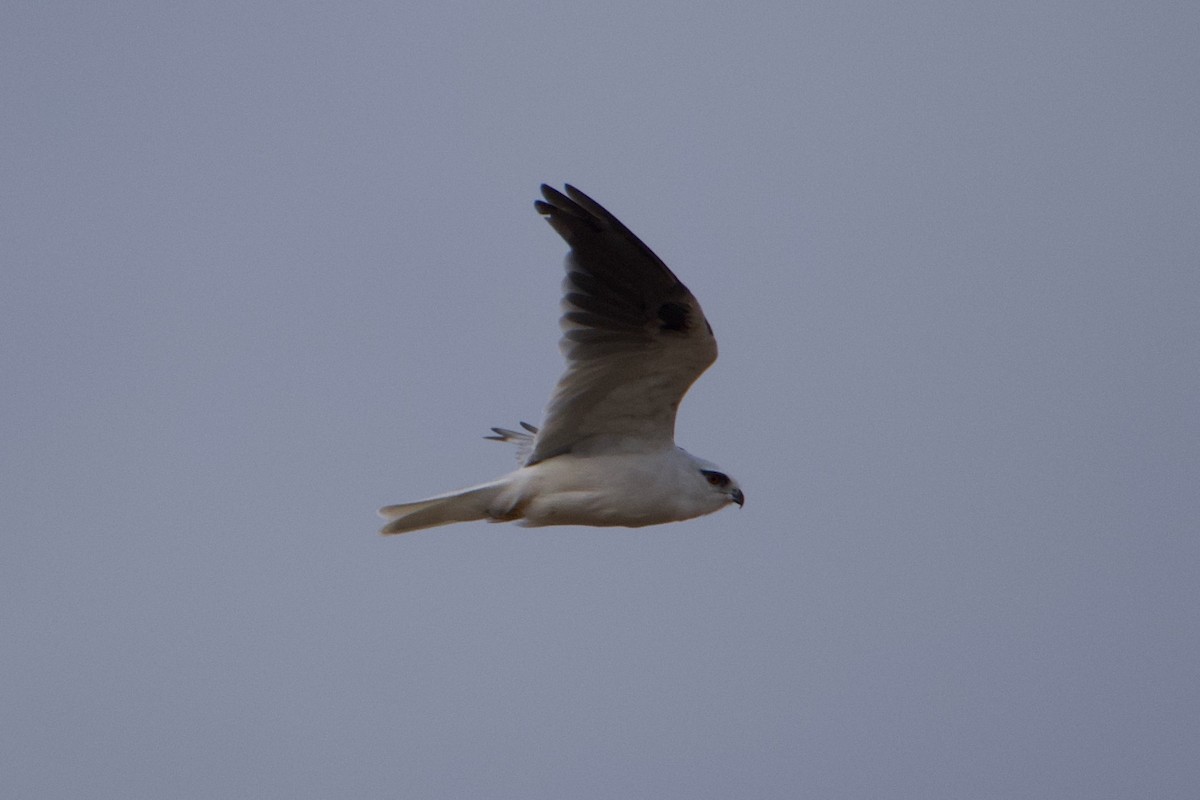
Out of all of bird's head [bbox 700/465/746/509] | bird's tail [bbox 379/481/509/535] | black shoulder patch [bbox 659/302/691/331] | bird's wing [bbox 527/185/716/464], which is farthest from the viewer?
bird's head [bbox 700/465/746/509]

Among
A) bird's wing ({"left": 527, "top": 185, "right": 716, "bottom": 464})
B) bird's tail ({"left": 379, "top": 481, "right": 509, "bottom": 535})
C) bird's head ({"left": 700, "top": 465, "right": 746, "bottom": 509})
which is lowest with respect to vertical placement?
bird's tail ({"left": 379, "top": 481, "right": 509, "bottom": 535})

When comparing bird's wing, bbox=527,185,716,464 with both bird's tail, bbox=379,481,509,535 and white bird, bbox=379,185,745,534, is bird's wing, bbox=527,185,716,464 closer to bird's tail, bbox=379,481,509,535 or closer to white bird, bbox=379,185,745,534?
white bird, bbox=379,185,745,534

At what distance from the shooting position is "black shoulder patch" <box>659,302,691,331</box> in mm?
8875

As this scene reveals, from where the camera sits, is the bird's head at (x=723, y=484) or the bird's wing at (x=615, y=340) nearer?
the bird's wing at (x=615, y=340)

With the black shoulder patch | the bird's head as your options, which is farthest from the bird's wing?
the bird's head

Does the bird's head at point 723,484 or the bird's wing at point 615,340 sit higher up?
the bird's wing at point 615,340

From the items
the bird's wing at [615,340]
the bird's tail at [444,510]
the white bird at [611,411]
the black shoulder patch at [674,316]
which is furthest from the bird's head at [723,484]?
the bird's tail at [444,510]

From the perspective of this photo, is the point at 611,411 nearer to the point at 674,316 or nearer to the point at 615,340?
the point at 615,340

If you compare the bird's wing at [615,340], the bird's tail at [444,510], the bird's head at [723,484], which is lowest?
the bird's tail at [444,510]

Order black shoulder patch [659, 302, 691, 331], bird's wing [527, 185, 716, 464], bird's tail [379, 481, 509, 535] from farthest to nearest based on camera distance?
bird's tail [379, 481, 509, 535]
black shoulder patch [659, 302, 691, 331]
bird's wing [527, 185, 716, 464]

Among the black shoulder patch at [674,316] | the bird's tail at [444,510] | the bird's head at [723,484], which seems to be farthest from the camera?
the bird's head at [723,484]

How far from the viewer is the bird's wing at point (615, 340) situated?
8758mm

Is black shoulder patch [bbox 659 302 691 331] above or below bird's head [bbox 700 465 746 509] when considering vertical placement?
above

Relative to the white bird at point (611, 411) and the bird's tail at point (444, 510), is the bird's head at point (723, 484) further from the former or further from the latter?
the bird's tail at point (444, 510)
